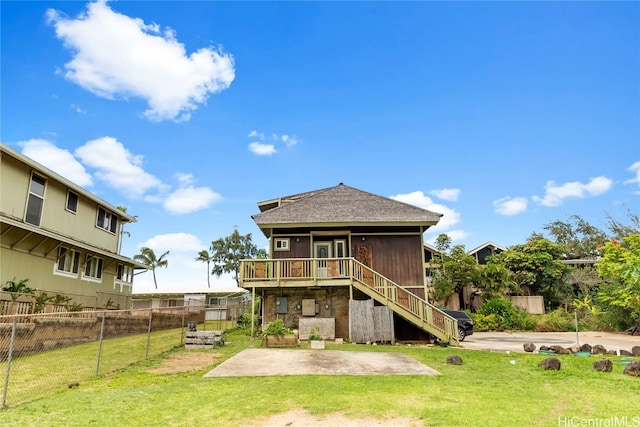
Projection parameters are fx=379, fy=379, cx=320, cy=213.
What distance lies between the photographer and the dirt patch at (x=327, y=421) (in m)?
4.97

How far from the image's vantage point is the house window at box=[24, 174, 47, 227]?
15.0 meters

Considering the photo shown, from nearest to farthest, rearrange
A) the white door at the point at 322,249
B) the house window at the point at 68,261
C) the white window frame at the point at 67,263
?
the white window frame at the point at 67,263 < the house window at the point at 68,261 < the white door at the point at 322,249

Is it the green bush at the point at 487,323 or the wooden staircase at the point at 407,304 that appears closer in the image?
the wooden staircase at the point at 407,304

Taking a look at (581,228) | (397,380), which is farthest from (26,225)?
(581,228)

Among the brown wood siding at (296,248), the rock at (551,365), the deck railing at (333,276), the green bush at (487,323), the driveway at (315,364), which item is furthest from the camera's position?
the green bush at (487,323)

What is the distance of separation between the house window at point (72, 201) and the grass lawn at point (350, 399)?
11.7 meters

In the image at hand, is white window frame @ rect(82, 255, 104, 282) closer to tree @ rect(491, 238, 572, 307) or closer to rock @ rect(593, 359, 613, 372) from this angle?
rock @ rect(593, 359, 613, 372)

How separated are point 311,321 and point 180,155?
12.3m

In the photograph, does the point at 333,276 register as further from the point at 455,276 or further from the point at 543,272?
the point at 543,272

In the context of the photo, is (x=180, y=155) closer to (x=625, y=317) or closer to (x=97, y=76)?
(x=97, y=76)

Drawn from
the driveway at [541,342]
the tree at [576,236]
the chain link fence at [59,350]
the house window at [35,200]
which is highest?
the tree at [576,236]

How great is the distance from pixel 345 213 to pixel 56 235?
12271 mm

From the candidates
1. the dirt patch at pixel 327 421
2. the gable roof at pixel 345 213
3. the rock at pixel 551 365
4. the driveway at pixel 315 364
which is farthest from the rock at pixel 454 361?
the gable roof at pixel 345 213

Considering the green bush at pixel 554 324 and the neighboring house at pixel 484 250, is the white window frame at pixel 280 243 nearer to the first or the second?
the green bush at pixel 554 324
